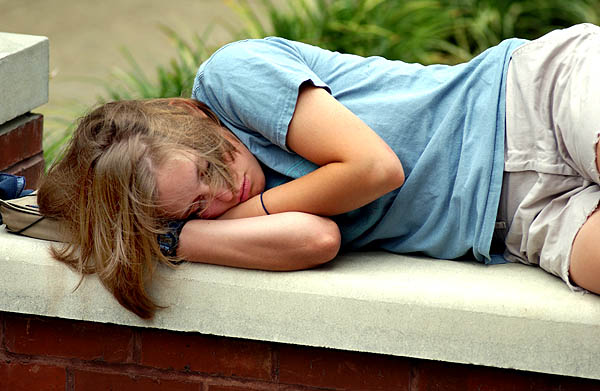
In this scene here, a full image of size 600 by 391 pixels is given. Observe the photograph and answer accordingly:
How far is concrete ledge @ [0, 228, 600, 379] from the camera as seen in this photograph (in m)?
1.71

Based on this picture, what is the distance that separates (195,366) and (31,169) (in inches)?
39.6

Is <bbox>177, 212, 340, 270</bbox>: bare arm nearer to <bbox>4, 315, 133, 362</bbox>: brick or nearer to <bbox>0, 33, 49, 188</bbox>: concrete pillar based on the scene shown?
<bbox>4, 315, 133, 362</bbox>: brick

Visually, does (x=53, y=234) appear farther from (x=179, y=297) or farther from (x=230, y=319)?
(x=230, y=319)

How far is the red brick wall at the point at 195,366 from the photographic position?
1.80 m

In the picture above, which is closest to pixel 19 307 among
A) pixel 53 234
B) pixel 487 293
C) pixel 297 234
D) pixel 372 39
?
pixel 53 234

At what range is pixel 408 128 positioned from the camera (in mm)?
1975

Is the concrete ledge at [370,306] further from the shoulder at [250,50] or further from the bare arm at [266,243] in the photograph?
the shoulder at [250,50]

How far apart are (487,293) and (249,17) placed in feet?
9.26

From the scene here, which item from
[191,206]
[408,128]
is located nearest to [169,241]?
[191,206]

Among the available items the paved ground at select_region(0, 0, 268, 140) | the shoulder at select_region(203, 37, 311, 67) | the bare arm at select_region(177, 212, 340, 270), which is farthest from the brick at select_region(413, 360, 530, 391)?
the paved ground at select_region(0, 0, 268, 140)

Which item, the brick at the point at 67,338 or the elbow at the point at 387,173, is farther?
the brick at the point at 67,338

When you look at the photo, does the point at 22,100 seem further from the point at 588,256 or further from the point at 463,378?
the point at 588,256

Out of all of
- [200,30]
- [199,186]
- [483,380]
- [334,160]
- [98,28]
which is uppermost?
[334,160]

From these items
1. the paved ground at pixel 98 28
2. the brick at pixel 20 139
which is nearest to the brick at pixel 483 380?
the brick at pixel 20 139
